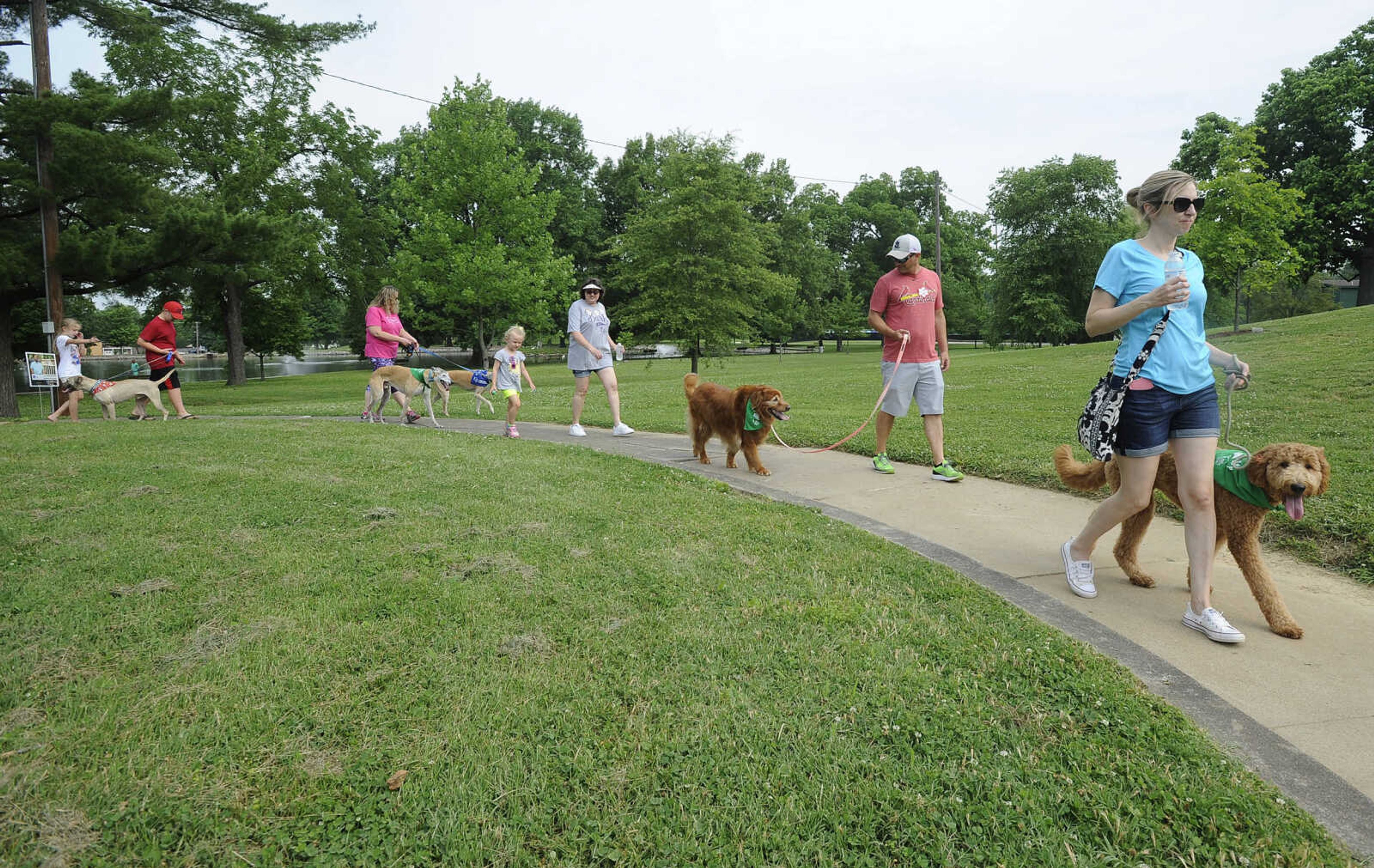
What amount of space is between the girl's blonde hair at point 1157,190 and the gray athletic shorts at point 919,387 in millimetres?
3143

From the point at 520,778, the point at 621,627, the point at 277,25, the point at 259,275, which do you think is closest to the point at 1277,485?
the point at 621,627

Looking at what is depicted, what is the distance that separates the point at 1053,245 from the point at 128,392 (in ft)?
164

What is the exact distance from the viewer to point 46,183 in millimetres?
15008

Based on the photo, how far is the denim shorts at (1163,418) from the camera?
3.45 m

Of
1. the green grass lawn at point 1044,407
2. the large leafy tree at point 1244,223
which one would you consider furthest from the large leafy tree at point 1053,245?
the green grass lawn at point 1044,407

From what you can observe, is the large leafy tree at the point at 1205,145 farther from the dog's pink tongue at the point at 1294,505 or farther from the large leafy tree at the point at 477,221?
the dog's pink tongue at the point at 1294,505

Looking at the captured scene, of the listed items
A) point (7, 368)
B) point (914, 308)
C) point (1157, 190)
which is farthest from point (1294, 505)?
point (7, 368)

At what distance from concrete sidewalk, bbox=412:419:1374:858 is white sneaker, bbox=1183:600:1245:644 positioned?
38mm

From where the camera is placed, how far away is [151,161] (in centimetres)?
1554

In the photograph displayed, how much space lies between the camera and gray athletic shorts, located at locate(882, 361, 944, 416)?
692cm

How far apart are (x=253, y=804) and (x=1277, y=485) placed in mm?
4330

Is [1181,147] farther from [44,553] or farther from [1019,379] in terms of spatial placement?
[44,553]

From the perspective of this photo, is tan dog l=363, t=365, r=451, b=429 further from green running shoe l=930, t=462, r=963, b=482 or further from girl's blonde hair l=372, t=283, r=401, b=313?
green running shoe l=930, t=462, r=963, b=482

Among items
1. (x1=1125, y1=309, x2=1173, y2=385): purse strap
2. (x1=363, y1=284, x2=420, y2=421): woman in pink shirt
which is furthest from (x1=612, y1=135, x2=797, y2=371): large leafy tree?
(x1=1125, y1=309, x2=1173, y2=385): purse strap
